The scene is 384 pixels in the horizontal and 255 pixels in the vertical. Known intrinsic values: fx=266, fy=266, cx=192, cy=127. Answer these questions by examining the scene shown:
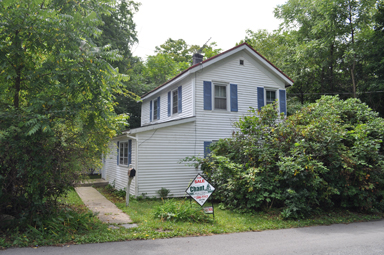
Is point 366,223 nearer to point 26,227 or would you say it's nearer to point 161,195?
point 161,195

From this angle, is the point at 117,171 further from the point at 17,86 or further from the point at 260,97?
the point at 260,97

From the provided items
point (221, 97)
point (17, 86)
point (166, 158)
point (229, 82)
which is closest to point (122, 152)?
point (166, 158)

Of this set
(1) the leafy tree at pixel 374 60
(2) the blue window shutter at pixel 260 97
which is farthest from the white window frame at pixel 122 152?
(1) the leafy tree at pixel 374 60

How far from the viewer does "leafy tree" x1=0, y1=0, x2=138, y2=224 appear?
6133mm

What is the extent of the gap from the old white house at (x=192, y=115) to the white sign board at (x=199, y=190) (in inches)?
161

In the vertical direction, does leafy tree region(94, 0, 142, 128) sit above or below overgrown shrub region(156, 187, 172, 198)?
above

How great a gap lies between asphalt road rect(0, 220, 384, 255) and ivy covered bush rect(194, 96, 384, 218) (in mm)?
1507

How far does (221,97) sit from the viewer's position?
14.1 meters

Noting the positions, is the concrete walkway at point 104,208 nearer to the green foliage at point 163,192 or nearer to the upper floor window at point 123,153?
the upper floor window at point 123,153

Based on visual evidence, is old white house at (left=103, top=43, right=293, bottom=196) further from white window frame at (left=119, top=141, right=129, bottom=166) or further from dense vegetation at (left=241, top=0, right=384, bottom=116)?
dense vegetation at (left=241, top=0, right=384, bottom=116)

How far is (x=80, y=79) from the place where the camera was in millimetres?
6609

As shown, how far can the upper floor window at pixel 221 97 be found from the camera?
14008mm

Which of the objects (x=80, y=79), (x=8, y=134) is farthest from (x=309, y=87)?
(x=8, y=134)

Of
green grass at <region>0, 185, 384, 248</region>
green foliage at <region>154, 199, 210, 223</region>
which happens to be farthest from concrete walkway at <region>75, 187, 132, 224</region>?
green foliage at <region>154, 199, 210, 223</region>
